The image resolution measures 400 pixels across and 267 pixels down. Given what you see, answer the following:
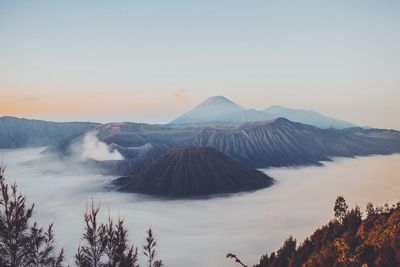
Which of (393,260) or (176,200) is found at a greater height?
(393,260)

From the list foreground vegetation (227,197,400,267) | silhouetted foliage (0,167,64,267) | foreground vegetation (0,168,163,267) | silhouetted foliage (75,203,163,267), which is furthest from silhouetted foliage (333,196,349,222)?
silhouetted foliage (0,167,64,267)

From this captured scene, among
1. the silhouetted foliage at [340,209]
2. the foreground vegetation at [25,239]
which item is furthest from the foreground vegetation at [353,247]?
the foreground vegetation at [25,239]

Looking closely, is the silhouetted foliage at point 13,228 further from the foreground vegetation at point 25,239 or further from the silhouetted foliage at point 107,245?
the silhouetted foliage at point 107,245

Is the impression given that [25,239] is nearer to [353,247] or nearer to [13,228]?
[13,228]

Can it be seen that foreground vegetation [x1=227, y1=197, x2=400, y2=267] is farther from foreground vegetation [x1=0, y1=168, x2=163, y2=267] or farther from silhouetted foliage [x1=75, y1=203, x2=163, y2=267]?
foreground vegetation [x1=0, y1=168, x2=163, y2=267]

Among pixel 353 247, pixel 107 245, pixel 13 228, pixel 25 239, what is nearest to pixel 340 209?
pixel 353 247

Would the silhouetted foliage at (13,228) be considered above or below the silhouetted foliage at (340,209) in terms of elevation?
above

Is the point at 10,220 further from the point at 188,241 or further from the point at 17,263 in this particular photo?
the point at 188,241

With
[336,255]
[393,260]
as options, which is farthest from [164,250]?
[393,260]
